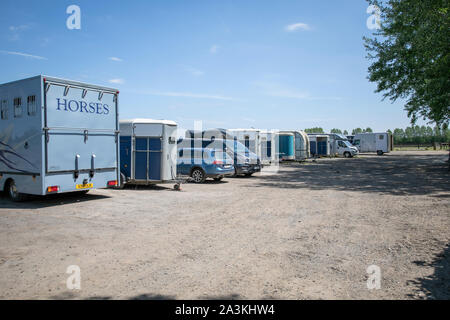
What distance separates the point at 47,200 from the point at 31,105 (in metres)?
3.16

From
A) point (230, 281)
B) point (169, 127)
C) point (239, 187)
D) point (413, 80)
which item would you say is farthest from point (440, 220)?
point (413, 80)

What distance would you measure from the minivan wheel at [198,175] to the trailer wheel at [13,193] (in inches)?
285

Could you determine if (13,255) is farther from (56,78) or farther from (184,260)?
(56,78)

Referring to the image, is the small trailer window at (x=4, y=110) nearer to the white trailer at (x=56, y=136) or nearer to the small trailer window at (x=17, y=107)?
the white trailer at (x=56, y=136)

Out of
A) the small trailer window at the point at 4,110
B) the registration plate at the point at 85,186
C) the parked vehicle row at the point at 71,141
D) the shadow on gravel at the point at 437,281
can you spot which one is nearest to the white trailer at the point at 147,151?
the parked vehicle row at the point at 71,141

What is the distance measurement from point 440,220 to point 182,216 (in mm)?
6089

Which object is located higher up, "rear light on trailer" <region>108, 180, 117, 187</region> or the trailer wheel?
"rear light on trailer" <region>108, 180, 117, 187</region>

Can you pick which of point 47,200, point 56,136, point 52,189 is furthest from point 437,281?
point 47,200

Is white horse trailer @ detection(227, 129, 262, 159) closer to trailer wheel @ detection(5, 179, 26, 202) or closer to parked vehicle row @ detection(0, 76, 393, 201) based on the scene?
parked vehicle row @ detection(0, 76, 393, 201)

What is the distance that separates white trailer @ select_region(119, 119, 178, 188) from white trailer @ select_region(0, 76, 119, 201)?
2.24 meters

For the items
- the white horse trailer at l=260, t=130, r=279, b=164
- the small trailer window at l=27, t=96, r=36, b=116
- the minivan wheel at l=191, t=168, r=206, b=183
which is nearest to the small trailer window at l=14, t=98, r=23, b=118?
the small trailer window at l=27, t=96, r=36, b=116

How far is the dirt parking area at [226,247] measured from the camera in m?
4.25

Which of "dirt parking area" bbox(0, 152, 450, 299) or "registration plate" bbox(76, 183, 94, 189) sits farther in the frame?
"registration plate" bbox(76, 183, 94, 189)

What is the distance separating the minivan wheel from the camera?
15.7 m
